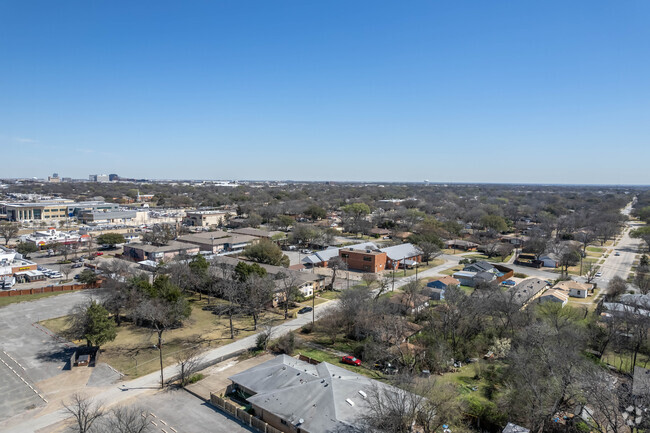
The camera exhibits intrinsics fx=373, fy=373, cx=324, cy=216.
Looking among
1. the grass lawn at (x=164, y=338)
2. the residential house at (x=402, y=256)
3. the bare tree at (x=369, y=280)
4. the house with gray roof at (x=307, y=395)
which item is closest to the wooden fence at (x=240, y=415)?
the house with gray roof at (x=307, y=395)

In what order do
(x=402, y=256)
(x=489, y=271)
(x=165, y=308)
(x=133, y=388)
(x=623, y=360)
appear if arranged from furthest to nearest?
1. (x=402, y=256)
2. (x=489, y=271)
3. (x=165, y=308)
4. (x=623, y=360)
5. (x=133, y=388)

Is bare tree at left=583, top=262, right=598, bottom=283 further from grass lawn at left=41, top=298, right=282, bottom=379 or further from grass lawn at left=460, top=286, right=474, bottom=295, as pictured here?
grass lawn at left=41, top=298, right=282, bottom=379

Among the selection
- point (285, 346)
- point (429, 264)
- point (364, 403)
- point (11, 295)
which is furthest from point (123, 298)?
point (429, 264)

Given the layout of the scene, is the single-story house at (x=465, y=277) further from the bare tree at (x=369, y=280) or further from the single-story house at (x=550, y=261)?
the single-story house at (x=550, y=261)

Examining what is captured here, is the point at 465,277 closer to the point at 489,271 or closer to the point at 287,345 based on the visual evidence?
the point at 489,271

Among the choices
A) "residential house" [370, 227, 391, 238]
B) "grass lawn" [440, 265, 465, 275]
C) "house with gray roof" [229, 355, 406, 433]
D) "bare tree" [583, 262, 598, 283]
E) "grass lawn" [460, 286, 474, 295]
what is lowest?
"grass lawn" [460, 286, 474, 295]

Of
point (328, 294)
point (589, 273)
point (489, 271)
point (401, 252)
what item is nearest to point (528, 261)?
point (589, 273)

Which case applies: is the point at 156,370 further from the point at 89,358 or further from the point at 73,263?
the point at 73,263

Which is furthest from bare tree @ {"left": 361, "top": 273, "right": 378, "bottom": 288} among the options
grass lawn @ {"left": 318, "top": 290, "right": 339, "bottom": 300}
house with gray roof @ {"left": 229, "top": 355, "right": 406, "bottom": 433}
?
house with gray roof @ {"left": 229, "top": 355, "right": 406, "bottom": 433}
